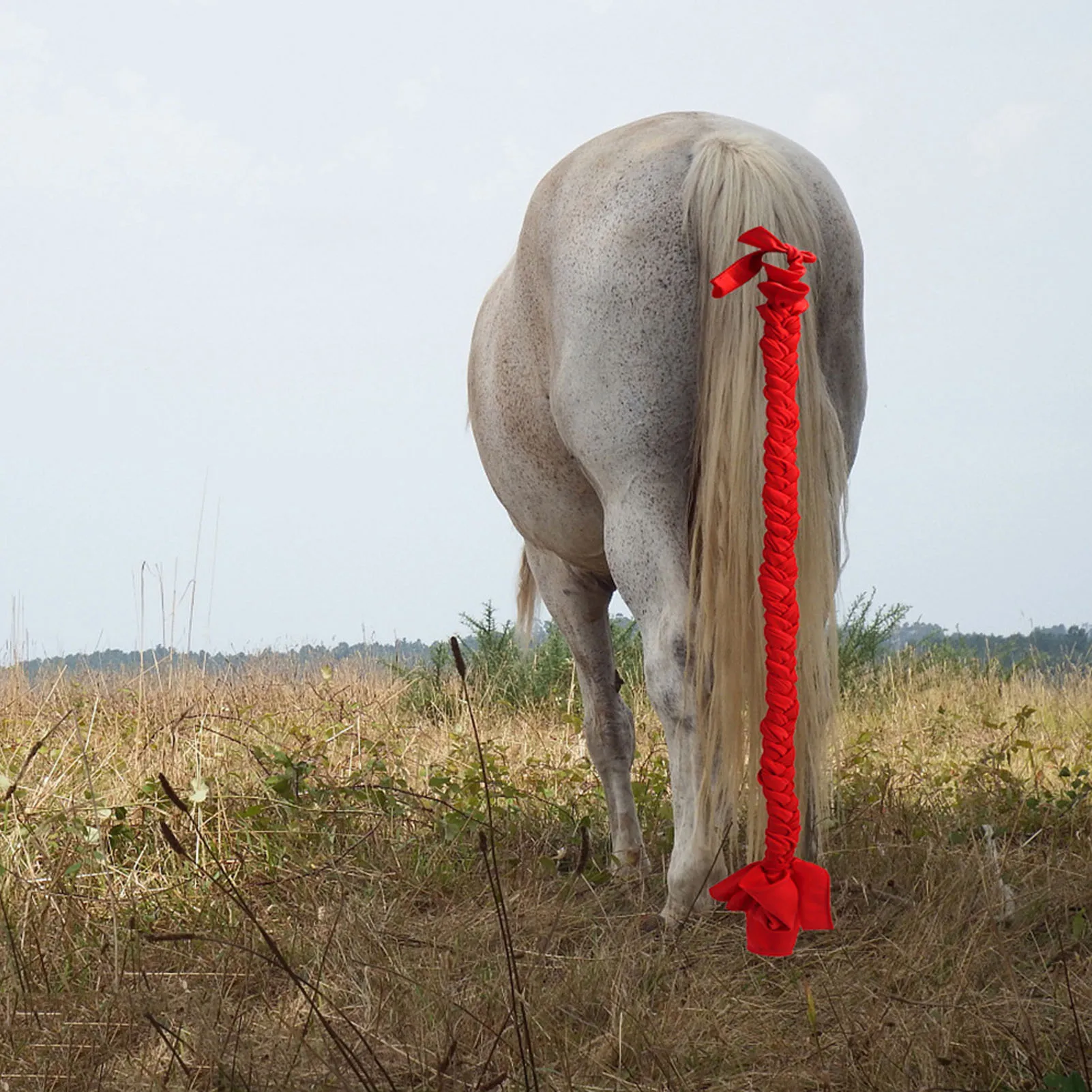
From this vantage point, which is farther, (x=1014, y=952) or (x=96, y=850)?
(x=96, y=850)

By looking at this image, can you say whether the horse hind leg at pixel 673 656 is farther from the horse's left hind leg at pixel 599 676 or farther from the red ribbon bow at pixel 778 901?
the horse's left hind leg at pixel 599 676

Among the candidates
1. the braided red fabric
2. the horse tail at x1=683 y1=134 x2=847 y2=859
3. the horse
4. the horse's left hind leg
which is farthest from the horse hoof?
the braided red fabric

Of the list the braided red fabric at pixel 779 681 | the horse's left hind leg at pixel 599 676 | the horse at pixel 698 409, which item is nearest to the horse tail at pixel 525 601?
the horse's left hind leg at pixel 599 676

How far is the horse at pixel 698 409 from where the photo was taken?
251 cm

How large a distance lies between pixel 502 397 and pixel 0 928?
193 centimetres

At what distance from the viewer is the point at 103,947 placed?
2.75m

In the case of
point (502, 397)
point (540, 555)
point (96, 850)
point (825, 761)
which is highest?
point (502, 397)

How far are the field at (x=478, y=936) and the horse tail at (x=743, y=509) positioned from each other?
1.32 ft

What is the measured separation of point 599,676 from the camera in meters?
3.87

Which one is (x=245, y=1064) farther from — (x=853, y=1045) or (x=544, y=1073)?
(x=853, y=1045)

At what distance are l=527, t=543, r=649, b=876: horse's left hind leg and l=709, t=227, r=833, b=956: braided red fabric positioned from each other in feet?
4.60

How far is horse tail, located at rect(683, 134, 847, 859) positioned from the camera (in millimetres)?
2479

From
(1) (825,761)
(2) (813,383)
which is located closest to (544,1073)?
(1) (825,761)

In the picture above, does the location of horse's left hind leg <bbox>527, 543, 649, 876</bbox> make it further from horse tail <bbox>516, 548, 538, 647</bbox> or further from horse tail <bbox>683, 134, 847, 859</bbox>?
horse tail <bbox>683, 134, 847, 859</bbox>
